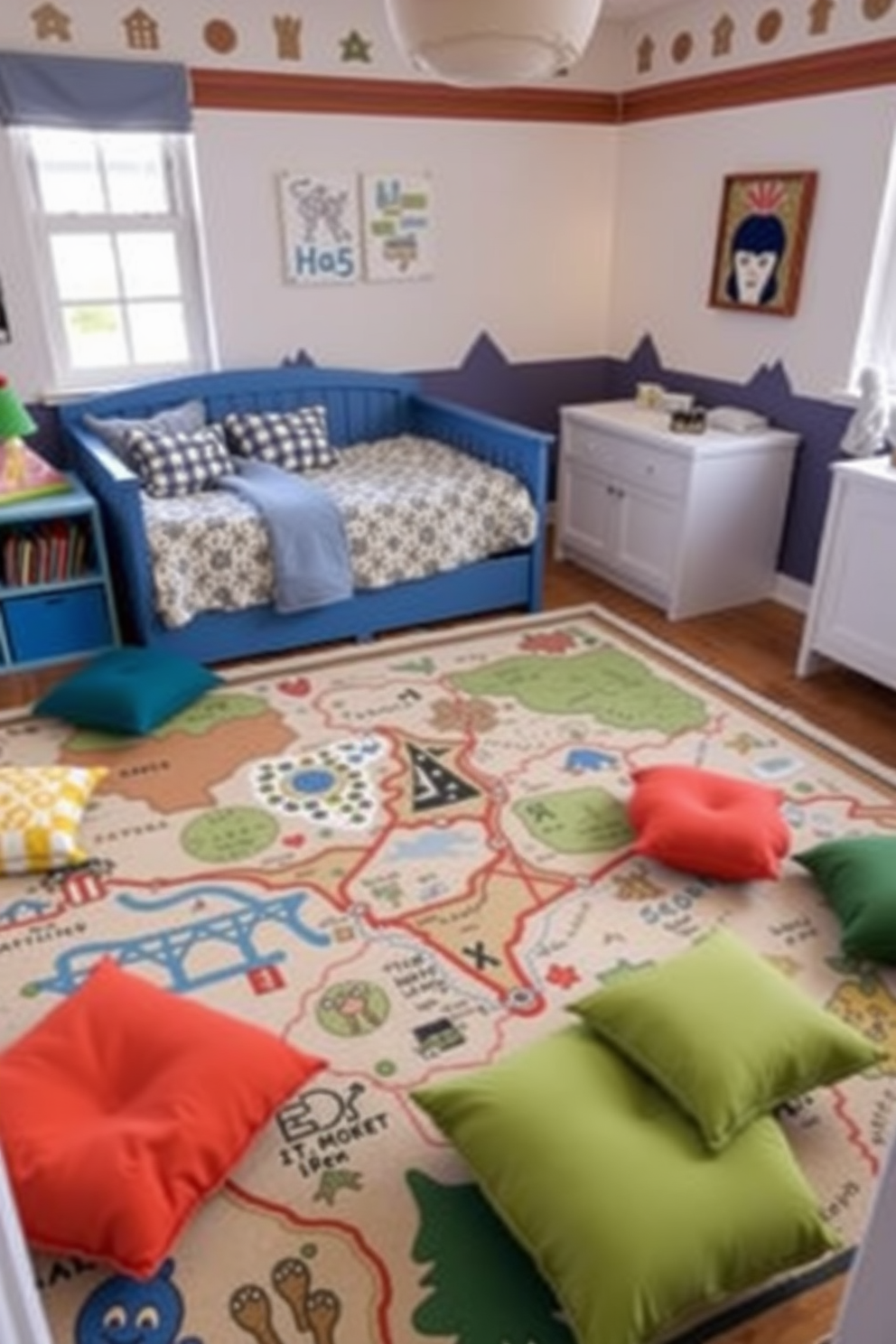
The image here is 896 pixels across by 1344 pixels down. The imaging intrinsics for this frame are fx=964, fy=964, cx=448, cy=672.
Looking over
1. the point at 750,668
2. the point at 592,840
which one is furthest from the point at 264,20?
the point at 592,840

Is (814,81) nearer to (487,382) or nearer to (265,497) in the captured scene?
(487,382)

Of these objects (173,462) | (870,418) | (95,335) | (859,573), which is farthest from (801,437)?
(95,335)

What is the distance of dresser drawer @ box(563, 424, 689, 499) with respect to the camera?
141 inches

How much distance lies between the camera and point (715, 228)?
12.6 ft

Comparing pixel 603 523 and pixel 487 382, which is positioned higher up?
pixel 487 382

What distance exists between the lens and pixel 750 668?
11.0 ft

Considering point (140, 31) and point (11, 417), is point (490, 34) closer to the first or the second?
point (11, 417)

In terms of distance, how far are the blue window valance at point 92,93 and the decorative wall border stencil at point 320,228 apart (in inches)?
18.2

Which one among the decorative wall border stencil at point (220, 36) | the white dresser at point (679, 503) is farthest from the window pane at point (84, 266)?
the white dresser at point (679, 503)

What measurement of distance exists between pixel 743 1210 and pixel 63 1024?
1133 mm

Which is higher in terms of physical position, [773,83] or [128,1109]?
[773,83]

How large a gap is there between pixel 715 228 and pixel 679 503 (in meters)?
1.20

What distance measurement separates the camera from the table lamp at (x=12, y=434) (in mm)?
3199

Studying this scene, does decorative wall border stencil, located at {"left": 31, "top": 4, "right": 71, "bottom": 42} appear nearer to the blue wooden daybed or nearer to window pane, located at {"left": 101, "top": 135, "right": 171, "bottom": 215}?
window pane, located at {"left": 101, "top": 135, "right": 171, "bottom": 215}
